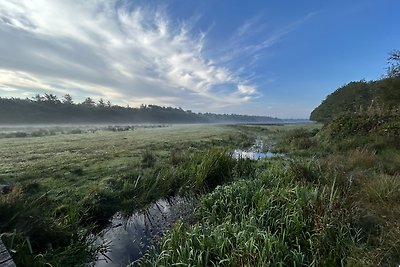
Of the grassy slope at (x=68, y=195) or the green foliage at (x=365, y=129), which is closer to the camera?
the grassy slope at (x=68, y=195)

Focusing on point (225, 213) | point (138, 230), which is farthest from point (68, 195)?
point (225, 213)

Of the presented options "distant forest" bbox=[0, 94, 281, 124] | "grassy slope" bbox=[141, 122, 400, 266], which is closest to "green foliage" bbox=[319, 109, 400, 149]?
"grassy slope" bbox=[141, 122, 400, 266]

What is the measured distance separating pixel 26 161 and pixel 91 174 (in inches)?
213

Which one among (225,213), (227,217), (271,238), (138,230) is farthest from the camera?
(138,230)

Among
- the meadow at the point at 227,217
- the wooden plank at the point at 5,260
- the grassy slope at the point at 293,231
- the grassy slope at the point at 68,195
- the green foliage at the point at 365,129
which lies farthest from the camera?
the green foliage at the point at 365,129

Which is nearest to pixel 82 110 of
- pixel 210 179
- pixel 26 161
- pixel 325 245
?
pixel 26 161

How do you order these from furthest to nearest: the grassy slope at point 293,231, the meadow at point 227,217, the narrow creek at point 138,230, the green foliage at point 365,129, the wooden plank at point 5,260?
the green foliage at point 365,129, the narrow creek at point 138,230, the meadow at point 227,217, the grassy slope at point 293,231, the wooden plank at point 5,260

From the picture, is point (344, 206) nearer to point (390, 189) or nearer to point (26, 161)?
point (390, 189)

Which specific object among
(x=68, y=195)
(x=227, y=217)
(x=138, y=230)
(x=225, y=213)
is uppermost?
(x=227, y=217)

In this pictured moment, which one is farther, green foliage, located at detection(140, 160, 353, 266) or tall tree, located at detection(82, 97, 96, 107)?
tall tree, located at detection(82, 97, 96, 107)

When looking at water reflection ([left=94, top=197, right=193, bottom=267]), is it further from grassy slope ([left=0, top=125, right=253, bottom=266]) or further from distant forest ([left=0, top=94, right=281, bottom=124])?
distant forest ([left=0, top=94, right=281, bottom=124])

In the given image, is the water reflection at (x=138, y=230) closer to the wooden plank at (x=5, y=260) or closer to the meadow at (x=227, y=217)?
the meadow at (x=227, y=217)

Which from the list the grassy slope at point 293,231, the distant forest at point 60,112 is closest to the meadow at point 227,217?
the grassy slope at point 293,231

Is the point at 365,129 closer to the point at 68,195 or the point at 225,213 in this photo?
the point at 225,213
